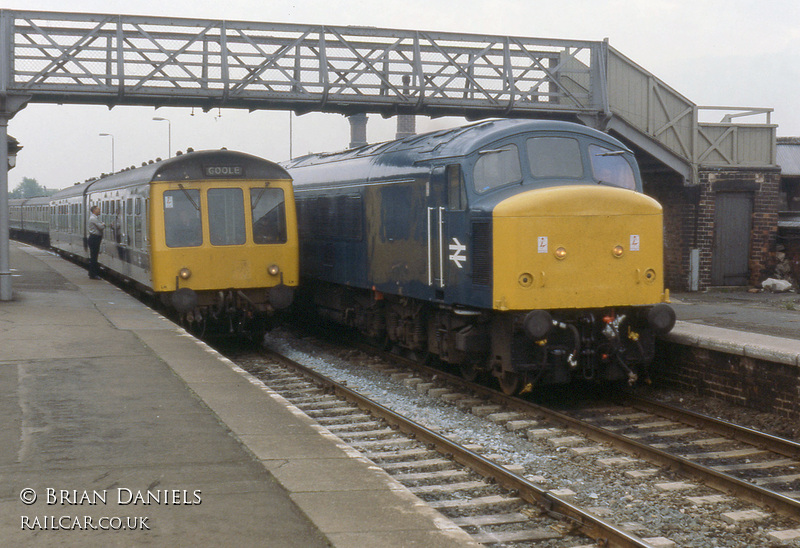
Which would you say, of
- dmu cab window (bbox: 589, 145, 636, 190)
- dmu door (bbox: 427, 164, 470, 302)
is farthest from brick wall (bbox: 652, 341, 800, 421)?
dmu door (bbox: 427, 164, 470, 302)

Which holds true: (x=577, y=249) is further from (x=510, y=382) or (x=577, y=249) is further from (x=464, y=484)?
(x=464, y=484)

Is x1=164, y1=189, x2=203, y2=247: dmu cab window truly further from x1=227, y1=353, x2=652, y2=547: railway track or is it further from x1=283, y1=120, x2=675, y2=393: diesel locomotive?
x1=227, y1=353, x2=652, y2=547: railway track

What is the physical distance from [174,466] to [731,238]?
1805cm

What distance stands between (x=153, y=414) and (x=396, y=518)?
3.22 m

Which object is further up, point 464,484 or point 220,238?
point 220,238

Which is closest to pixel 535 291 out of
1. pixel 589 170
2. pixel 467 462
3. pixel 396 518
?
pixel 589 170

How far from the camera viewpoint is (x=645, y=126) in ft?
65.9

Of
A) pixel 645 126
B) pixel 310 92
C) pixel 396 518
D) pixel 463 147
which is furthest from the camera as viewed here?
pixel 645 126

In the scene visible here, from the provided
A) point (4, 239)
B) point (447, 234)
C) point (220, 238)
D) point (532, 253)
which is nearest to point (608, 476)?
point (532, 253)

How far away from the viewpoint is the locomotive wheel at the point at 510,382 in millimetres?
9930

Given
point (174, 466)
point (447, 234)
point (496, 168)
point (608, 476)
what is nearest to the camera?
point (174, 466)

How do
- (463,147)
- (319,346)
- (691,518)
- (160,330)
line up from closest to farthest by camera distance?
(691,518), (463,147), (160,330), (319,346)

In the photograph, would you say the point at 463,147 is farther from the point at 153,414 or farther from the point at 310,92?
the point at 310,92

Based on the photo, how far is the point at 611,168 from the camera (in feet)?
34.1
